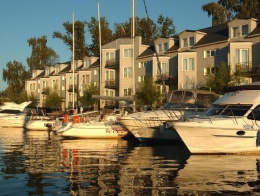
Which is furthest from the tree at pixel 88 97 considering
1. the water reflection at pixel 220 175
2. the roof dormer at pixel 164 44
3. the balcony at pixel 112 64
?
the water reflection at pixel 220 175

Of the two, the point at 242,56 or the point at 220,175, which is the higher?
the point at 242,56

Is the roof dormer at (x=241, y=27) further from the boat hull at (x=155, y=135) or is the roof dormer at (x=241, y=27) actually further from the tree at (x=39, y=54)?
the tree at (x=39, y=54)

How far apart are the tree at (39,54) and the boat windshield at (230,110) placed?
77.4 m

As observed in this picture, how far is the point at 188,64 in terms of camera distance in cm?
4834

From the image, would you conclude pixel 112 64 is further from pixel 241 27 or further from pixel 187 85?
pixel 241 27

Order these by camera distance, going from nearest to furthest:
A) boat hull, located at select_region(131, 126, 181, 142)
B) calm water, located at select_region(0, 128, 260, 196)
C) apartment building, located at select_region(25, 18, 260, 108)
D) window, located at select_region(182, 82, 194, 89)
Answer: calm water, located at select_region(0, 128, 260, 196) → boat hull, located at select_region(131, 126, 181, 142) → apartment building, located at select_region(25, 18, 260, 108) → window, located at select_region(182, 82, 194, 89)

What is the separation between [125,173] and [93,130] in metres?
14.2

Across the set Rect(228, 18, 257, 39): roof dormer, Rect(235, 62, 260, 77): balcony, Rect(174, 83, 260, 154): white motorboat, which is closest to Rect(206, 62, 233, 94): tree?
Rect(235, 62, 260, 77): balcony

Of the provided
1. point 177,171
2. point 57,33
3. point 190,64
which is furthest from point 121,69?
point 177,171

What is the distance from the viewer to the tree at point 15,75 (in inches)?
3829

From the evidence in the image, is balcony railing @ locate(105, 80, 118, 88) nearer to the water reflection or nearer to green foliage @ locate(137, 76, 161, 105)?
green foliage @ locate(137, 76, 161, 105)

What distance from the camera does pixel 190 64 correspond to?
4828 centimetres

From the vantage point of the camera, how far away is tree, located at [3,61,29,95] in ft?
319

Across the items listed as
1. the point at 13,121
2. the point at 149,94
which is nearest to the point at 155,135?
the point at 149,94
